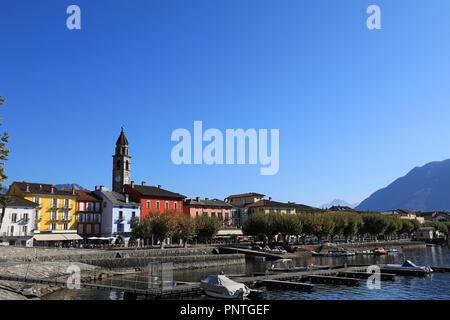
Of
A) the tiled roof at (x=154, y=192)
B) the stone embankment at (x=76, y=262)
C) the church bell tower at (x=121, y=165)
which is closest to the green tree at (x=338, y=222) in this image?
the stone embankment at (x=76, y=262)

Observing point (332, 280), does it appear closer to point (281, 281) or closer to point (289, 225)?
point (281, 281)

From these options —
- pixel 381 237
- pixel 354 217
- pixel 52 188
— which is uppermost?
pixel 52 188

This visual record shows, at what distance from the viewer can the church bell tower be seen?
298ft

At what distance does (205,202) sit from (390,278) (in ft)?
207

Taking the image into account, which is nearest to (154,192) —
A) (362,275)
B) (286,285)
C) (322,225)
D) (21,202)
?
(21,202)

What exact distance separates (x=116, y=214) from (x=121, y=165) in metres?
16.1

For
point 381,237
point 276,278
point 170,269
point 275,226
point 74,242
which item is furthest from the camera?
point 381,237

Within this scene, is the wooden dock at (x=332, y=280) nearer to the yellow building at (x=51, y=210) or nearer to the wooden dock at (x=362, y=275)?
the wooden dock at (x=362, y=275)

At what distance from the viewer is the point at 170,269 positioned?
57.7 metres

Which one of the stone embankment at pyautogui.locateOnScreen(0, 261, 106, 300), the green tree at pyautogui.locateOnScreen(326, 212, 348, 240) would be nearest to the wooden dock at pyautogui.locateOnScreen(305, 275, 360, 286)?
the stone embankment at pyautogui.locateOnScreen(0, 261, 106, 300)
